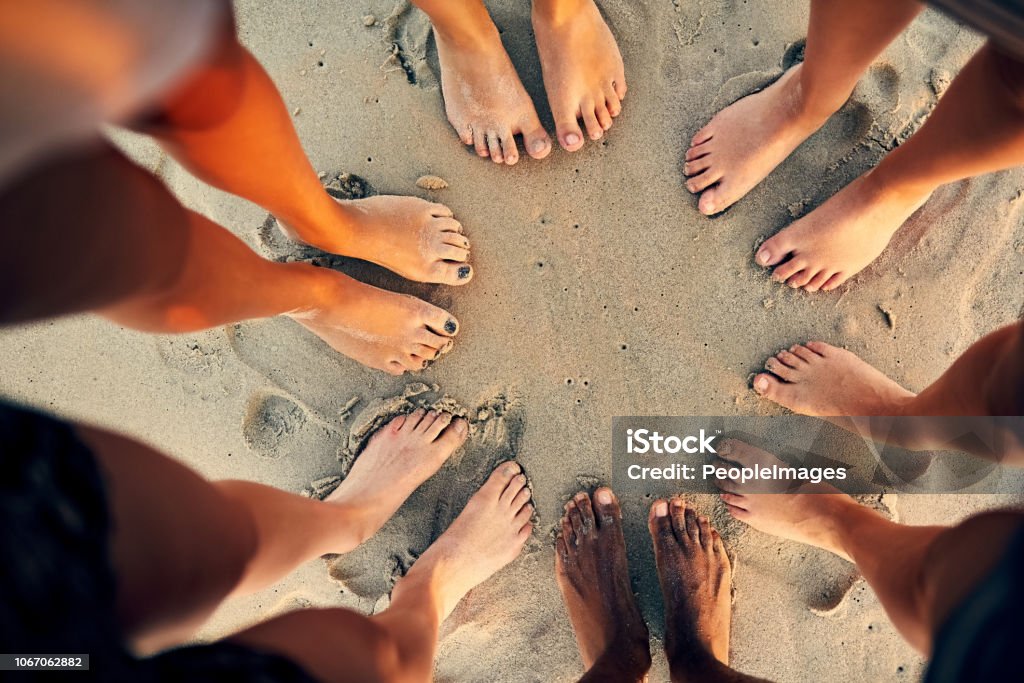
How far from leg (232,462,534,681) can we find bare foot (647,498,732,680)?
14.5 inches

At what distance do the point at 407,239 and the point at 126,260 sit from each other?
86 cm

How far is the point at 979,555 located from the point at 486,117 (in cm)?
144

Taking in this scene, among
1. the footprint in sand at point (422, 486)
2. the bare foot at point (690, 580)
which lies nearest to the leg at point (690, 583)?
the bare foot at point (690, 580)

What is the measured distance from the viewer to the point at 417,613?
161cm

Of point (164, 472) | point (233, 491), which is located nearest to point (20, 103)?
point (164, 472)

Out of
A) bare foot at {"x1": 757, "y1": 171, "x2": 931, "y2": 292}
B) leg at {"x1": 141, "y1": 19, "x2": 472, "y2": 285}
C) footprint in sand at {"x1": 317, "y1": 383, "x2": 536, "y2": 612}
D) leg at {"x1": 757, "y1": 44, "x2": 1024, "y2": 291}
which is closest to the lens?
leg at {"x1": 141, "y1": 19, "x2": 472, "y2": 285}

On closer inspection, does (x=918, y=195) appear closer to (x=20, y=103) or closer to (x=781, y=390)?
(x=781, y=390)

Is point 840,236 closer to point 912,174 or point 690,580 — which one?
point 912,174

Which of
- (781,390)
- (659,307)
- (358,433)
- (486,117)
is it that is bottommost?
(358,433)

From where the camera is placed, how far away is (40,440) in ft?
2.37

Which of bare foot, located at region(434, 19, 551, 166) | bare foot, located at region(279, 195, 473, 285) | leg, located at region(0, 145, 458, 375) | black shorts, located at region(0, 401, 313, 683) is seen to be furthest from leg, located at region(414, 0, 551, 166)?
black shorts, located at region(0, 401, 313, 683)

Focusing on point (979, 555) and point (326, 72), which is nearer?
point (979, 555)

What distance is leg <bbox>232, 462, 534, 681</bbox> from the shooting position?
1.00 m

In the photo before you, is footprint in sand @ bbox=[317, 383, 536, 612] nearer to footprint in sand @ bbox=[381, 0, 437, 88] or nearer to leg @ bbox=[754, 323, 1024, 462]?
leg @ bbox=[754, 323, 1024, 462]
